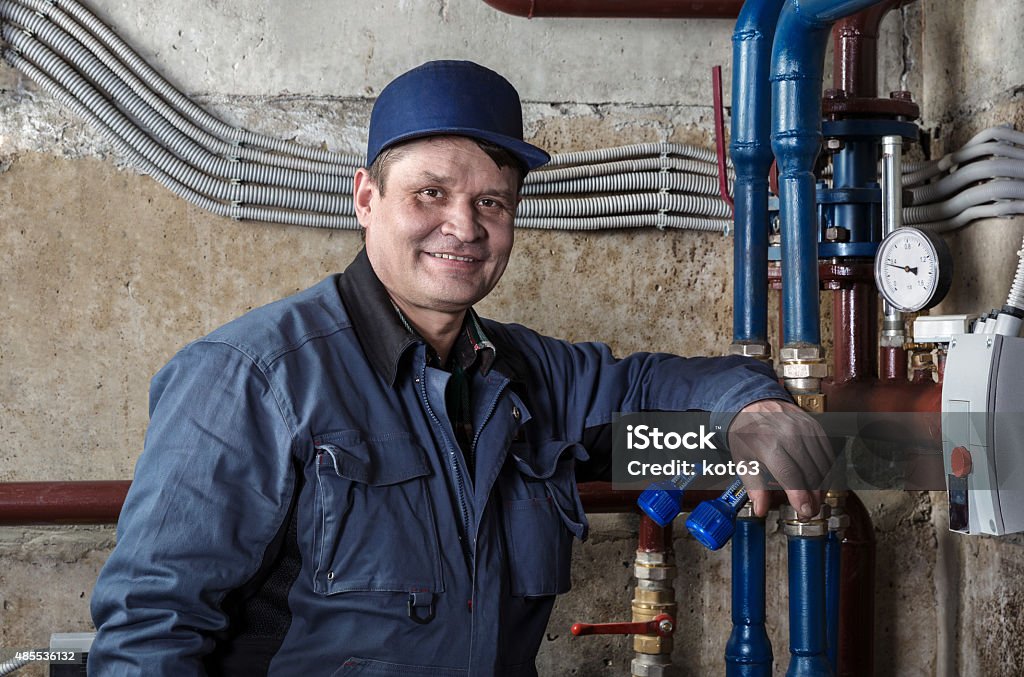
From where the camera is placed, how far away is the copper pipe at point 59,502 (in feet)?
4.18

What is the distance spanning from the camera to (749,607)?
1.32 metres

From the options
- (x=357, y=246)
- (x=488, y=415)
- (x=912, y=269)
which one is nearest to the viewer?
(x=488, y=415)

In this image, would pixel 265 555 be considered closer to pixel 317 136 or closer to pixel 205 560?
pixel 205 560

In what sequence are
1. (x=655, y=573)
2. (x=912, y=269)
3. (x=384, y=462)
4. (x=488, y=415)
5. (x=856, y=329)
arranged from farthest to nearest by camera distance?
(x=856, y=329), (x=655, y=573), (x=912, y=269), (x=488, y=415), (x=384, y=462)

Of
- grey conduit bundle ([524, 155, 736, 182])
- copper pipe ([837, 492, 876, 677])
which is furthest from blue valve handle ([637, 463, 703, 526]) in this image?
grey conduit bundle ([524, 155, 736, 182])

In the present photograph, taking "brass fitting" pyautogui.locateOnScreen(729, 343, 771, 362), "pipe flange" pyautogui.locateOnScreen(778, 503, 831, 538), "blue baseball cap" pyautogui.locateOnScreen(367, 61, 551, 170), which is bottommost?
"pipe flange" pyautogui.locateOnScreen(778, 503, 831, 538)

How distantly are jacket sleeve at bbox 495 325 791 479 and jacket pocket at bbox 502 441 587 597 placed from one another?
9 cm

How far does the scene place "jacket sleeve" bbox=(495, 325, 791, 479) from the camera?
121cm

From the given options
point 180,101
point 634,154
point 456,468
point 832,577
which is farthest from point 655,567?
point 180,101

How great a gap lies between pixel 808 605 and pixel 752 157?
23.8 inches

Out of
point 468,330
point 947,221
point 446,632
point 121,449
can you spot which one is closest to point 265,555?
point 446,632

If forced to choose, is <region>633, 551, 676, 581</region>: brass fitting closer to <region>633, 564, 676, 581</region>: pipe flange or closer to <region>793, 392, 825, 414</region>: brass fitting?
<region>633, 564, 676, 581</region>: pipe flange

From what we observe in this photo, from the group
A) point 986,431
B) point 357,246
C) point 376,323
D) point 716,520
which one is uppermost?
point 357,246

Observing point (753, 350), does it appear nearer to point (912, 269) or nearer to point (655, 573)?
point (912, 269)
